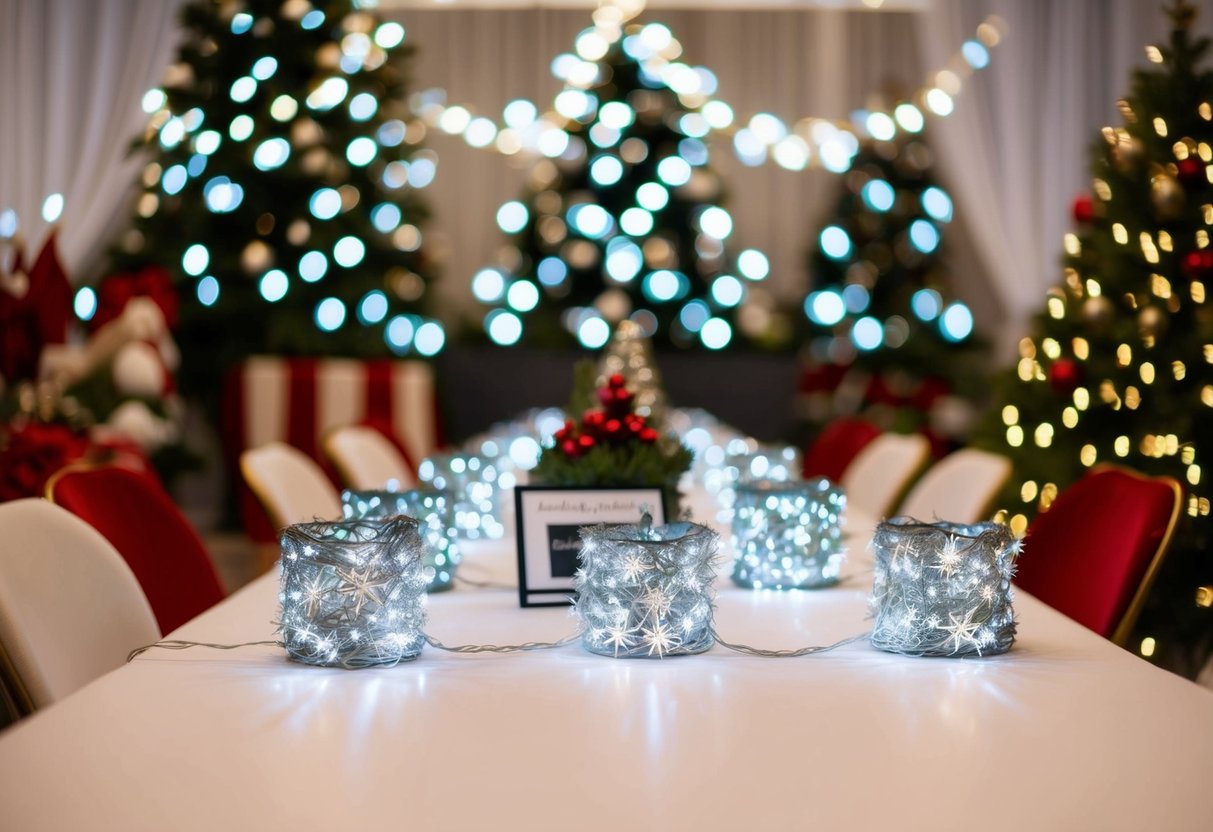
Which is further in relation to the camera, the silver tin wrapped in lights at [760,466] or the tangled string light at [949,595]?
the silver tin wrapped in lights at [760,466]

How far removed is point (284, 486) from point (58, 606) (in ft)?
3.44

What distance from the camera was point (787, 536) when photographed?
168 cm

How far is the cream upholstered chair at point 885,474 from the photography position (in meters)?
3.09

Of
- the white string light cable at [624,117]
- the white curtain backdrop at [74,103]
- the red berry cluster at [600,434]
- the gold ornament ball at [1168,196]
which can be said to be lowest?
the red berry cluster at [600,434]

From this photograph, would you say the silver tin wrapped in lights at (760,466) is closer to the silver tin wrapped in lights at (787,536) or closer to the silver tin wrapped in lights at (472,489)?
the silver tin wrapped in lights at (472,489)

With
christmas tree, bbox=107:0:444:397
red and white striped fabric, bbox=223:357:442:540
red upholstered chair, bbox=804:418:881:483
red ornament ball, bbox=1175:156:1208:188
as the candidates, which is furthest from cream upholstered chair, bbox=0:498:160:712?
christmas tree, bbox=107:0:444:397

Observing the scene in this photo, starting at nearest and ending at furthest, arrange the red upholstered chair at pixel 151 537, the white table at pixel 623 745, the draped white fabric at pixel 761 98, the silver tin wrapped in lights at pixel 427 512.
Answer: the white table at pixel 623 745 → the silver tin wrapped in lights at pixel 427 512 → the red upholstered chair at pixel 151 537 → the draped white fabric at pixel 761 98

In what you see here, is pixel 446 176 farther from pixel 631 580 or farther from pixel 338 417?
pixel 631 580

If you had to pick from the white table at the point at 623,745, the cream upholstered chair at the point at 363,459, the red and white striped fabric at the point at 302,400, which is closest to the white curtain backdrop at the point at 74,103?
the cream upholstered chair at the point at 363,459

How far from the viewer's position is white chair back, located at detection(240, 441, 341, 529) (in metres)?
2.22

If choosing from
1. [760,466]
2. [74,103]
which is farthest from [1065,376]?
[74,103]

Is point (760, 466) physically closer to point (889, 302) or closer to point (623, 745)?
point (623, 745)

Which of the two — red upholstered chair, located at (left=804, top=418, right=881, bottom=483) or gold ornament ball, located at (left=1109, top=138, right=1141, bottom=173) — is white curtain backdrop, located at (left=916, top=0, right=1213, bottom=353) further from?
gold ornament ball, located at (left=1109, top=138, right=1141, bottom=173)

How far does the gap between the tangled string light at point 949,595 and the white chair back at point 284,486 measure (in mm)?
1121
